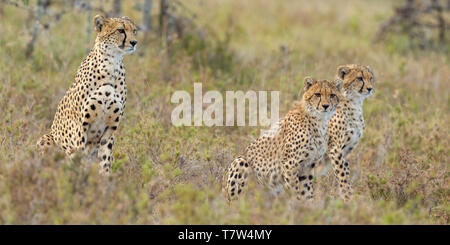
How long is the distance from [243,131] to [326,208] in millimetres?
2569

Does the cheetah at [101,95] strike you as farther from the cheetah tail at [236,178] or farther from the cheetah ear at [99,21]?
the cheetah tail at [236,178]

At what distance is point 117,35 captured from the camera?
468 cm

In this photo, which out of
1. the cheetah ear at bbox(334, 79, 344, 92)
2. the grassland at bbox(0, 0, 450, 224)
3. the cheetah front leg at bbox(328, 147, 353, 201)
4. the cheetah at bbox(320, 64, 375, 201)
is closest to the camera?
the grassland at bbox(0, 0, 450, 224)

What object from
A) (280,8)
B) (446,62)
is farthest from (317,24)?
(446,62)

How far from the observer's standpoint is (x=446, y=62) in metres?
9.92

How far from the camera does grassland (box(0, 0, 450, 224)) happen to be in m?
3.94

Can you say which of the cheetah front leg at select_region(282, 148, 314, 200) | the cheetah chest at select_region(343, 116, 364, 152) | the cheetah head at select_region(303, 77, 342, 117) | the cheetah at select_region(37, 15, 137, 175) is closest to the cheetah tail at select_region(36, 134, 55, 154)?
the cheetah at select_region(37, 15, 137, 175)

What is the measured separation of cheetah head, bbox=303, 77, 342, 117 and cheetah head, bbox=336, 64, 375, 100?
0.48 m

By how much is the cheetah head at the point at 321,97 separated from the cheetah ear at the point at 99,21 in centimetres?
158

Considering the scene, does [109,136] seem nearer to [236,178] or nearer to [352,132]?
[236,178]

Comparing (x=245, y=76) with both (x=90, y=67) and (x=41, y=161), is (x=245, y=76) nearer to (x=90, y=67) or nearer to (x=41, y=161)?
(x=90, y=67)

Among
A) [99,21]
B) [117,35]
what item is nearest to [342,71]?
[117,35]

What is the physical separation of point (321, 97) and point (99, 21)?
1705 mm

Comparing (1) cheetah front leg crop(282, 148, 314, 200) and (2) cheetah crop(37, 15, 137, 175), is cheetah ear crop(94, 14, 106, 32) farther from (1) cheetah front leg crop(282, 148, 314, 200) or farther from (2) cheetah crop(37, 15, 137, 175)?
(1) cheetah front leg crop(282, 148, 314, 200)
